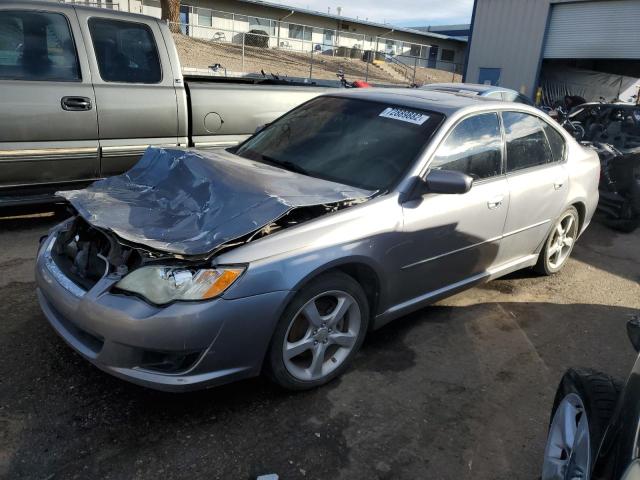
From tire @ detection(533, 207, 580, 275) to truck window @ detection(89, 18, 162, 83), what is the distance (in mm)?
4063

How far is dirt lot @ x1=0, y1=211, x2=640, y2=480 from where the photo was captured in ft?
8.07

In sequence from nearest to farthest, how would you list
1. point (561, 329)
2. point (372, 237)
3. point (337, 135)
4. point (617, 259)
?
1. point (372, 237)
2. point (337, 135)
3. point (561, 329)
4. point (617, 259)

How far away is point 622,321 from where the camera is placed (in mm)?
4328

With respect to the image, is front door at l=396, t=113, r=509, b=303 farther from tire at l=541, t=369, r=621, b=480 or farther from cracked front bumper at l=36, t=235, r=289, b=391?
tire at l=541, t=369, r=621, b=480

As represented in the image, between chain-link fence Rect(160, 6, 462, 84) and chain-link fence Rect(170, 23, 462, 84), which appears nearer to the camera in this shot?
chain-link fence Rect(170, 23, 462, 84)

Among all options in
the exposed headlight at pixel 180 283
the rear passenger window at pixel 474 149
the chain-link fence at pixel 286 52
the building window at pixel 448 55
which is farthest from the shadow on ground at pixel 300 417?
the building window at pixel 448 55

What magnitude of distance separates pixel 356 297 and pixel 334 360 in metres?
0.39

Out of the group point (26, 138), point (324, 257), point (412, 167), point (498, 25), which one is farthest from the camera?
point (498, 25)

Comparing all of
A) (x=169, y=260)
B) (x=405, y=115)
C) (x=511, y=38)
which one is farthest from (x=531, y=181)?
(x=511, y=38)

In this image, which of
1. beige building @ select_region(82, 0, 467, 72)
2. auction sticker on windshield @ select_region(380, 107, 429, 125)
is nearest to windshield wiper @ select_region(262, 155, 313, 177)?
auction sticker on windshield @ select_region(380, 107, 429, 125)

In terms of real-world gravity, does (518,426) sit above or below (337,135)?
below

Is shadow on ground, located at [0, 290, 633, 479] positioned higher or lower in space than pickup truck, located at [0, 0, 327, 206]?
lower

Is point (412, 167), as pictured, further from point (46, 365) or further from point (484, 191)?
point (46, 365)

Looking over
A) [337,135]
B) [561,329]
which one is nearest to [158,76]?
[337,135]
